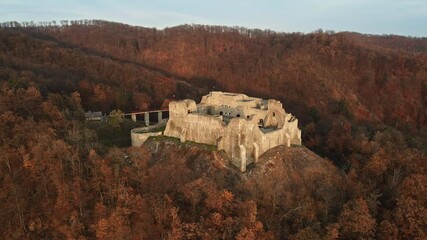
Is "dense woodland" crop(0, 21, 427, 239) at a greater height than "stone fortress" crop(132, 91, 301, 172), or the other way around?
"stone fortress" crop(132, 91, 301, 172)

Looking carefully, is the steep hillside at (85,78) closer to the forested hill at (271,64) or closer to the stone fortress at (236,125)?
the forested hill at (271,64)

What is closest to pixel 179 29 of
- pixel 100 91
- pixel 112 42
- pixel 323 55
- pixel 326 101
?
pixel 112 42

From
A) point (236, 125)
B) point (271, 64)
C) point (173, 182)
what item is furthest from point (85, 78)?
point (271, 64)

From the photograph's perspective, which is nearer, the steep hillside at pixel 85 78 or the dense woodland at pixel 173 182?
the dense woodland at pixel 173 182

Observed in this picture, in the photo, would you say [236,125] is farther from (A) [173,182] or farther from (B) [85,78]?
(B) [85,78]

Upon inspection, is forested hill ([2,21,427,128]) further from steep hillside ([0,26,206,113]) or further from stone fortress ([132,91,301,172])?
stone fortress ([132,91,301,172])

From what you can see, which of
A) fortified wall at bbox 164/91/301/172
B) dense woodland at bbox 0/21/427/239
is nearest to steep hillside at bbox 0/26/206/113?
Result: dense woodland at bbox 0/21/427/239

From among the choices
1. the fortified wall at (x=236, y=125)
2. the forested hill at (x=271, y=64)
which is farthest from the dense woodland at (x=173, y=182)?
the forested hill at (x=271, y=64)

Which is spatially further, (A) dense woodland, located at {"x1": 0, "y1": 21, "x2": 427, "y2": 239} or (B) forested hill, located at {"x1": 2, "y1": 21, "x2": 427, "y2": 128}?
(B) forested hill, located at {"x1": 2, "y1": 21, "x2": 427, "y2": 128}

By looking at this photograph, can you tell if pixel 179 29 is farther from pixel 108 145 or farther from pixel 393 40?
pixel 108 145
